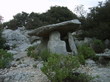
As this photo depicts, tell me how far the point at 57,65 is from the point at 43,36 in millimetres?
6550

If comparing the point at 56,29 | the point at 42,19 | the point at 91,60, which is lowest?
the point at 91,60

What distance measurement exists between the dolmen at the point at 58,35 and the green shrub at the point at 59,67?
437cm

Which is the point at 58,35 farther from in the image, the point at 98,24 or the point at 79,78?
the point at 98,24

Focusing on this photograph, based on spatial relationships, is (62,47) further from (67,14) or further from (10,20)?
(10,20)

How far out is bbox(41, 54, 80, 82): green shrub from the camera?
6020 millimetres

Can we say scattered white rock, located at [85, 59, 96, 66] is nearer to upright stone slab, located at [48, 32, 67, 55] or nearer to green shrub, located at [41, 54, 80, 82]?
upright stone slab, located at [48, 32, 67, 55]

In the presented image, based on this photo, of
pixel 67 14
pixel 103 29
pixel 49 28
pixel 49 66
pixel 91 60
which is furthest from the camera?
pixel 67 14

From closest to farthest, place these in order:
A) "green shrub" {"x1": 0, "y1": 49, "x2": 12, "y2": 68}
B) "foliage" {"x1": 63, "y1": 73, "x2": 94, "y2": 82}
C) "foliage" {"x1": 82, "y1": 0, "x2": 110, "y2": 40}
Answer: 1. "foliage" {"x1": 63, "y1": 73, "x2": 94, "y2": 82}
2. "green shrub" {"x1": 0, "y1": 49, "x2": 12, "y2": 68}
3. "foliage" {"x1": 82, "y1": 0, "x2": 110, "y2": 40}

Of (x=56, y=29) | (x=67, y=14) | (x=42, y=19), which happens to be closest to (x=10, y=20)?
(x=42, y=19)

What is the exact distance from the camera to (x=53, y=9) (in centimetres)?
2772

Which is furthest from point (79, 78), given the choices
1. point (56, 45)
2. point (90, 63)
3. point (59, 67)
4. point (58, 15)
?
point (58, 15)

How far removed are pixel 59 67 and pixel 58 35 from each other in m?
5.70

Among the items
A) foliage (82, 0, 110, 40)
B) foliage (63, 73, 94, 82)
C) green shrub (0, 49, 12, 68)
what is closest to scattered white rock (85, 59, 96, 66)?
foliage (63, 73, 94, 82)

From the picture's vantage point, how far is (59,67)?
6.20 metres
